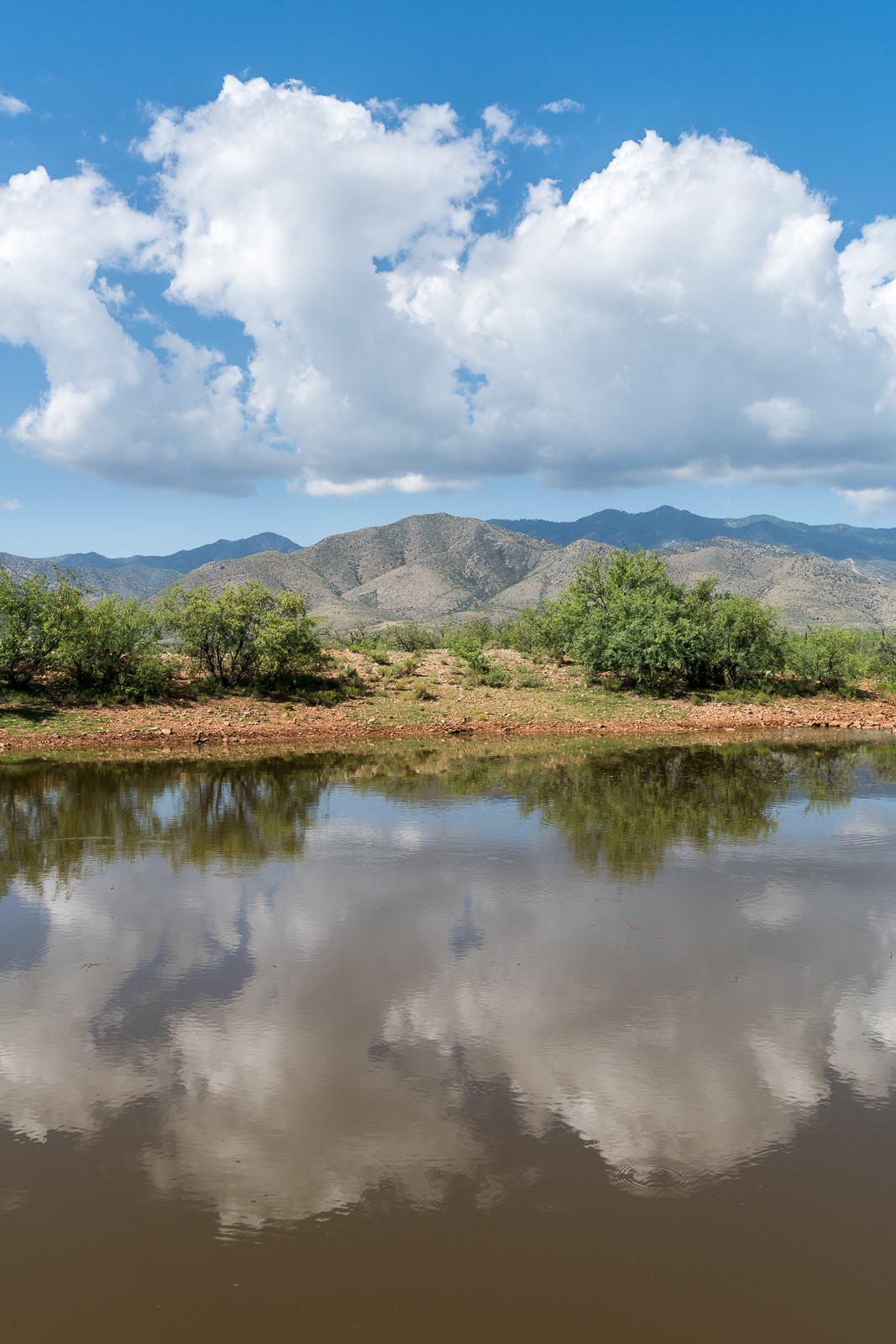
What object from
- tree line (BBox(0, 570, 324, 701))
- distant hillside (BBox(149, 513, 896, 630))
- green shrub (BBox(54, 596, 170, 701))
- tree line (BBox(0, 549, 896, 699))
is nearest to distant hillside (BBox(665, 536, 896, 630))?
Result: distant hillside (BBox(149, 513, 896, 630))

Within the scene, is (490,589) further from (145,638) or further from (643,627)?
(145,638)

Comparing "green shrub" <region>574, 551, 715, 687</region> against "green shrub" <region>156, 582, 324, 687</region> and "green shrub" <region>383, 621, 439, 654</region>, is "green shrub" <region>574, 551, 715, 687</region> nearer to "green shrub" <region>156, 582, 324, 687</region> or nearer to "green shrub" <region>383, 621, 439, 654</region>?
"green shrub" <region>383, 621, 439, 654</region>

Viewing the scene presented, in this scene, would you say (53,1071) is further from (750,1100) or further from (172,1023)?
(750,1100)

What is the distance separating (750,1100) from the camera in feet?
21.3

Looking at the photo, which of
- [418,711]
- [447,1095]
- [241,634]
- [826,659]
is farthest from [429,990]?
[826,659]

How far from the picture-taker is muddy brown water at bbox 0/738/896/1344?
4.66 meters

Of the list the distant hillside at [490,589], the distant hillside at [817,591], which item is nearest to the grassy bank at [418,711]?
the distant hillside at [490,589]

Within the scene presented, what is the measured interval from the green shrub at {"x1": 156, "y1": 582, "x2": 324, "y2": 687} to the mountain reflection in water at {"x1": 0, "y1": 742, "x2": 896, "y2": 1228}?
659 inches

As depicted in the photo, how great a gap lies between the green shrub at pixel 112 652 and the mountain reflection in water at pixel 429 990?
48.3ft

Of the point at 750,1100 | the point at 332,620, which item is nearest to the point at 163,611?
the point at 750,1100

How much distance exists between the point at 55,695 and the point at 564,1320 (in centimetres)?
3025

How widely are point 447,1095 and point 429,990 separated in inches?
76.4

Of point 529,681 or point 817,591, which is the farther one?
point 817,591

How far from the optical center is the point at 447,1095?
6.46m
